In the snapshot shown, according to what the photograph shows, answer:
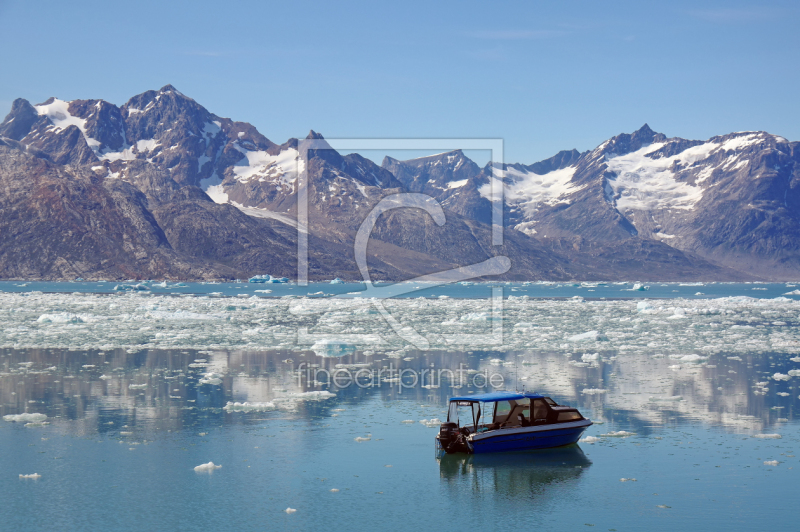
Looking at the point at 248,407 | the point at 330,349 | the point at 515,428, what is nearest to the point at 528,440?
the point at 515,428

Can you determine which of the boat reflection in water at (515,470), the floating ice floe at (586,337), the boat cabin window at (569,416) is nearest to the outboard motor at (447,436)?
the boat reflection in water at (515,470)

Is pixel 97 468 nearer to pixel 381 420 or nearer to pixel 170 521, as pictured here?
pixel 170 521

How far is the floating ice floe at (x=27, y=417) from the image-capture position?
28359mm

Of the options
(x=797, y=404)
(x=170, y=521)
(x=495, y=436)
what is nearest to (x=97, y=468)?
(x=170, y=521)

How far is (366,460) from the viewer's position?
2411 cm

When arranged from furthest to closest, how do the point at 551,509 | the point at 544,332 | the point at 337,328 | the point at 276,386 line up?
1. the point at 337,328
2. the point at 544,332
3. the point at 276,386
4. the point at 551,509

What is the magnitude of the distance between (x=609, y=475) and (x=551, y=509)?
3.67 metres

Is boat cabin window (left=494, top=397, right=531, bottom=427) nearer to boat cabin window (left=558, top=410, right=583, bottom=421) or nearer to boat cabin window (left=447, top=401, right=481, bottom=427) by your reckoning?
boat cabin window (left=447, top=401, right=481, bottom=427)

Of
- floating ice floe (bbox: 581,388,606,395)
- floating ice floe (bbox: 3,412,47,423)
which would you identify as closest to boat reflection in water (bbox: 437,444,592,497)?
floating ice floe (bbox: 581,388,606,395)

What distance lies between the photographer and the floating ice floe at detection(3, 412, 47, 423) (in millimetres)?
28359

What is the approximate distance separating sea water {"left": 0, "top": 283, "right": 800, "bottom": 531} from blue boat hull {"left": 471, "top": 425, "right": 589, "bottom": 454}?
12.8 inches

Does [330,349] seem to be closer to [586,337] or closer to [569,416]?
[586,337]

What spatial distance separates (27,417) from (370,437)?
1371 centimetres

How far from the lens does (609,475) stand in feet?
74.7
